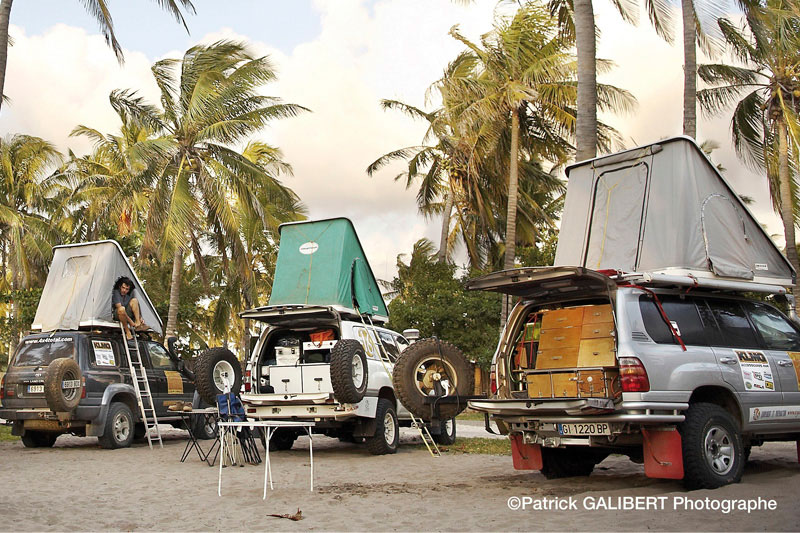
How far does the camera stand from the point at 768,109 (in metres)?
22.6

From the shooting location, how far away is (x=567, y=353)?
27.7 feet

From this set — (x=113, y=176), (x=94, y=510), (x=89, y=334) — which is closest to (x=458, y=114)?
(x=113, y=176)

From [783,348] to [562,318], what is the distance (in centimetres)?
238

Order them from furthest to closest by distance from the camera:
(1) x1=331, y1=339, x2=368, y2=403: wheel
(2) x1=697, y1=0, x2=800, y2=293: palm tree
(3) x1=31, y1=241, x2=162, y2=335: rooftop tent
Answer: (2) x1=697, y1=0, x2=800, y2=293: palm tree, (3) x1=31, y1=241, x2=162, y2=335: rooftop tent, (1) x1=331, y1=339, x2=368, y2=403: wheel

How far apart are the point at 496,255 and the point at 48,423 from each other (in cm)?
2348

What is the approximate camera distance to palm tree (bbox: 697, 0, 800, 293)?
21.1m

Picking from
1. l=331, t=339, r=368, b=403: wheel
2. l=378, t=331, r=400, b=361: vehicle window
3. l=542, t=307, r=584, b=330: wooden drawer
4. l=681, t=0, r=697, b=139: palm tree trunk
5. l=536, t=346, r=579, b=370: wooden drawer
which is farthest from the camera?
l=681, t=0, r=697, b=139: palm tree trunk

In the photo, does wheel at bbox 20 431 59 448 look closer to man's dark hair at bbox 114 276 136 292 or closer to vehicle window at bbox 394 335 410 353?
man's dark hair at bbox 114 276 136 292

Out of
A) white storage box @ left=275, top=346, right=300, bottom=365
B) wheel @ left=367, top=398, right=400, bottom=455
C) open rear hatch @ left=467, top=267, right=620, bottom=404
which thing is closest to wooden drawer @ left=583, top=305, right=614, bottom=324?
open rear hatch @ left=467, top=267, right=620, bottom=404

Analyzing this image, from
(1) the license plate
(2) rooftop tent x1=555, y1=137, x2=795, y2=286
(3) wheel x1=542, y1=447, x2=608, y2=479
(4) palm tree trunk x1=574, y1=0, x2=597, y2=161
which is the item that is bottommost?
(3) wheel x1=542, y1=447, x2=608, y2=479

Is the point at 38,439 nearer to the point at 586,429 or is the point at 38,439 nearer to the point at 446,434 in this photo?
the point at 446,434

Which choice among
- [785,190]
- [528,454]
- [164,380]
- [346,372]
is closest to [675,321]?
[528,454]

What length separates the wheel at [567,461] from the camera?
8.55 m

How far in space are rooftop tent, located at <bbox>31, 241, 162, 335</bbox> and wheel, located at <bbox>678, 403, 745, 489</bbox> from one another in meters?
10.0
